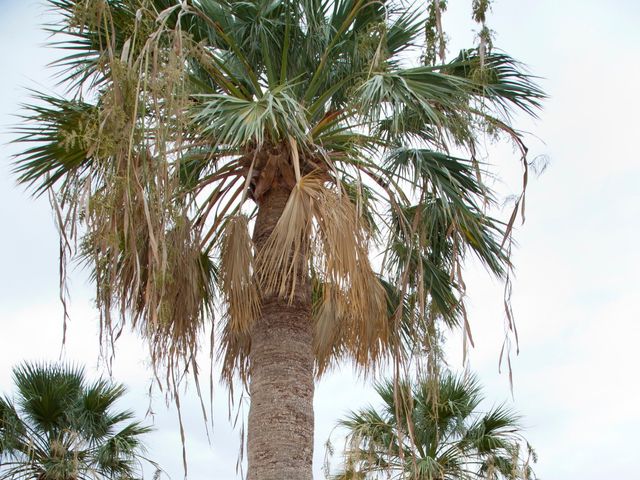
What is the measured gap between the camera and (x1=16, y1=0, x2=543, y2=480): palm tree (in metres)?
6.11

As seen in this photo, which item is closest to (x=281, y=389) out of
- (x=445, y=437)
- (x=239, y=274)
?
(x=239, y=274)

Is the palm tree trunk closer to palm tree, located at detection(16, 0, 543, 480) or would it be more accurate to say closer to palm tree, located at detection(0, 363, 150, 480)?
palm tree, located at detection(16, 0, 543, 480)

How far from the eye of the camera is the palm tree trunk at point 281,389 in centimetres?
663

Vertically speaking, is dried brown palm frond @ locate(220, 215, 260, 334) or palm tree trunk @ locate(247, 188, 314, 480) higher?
dried brown palm frond @ locate(220, 215, 260, 334)

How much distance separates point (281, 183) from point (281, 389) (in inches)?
68.5

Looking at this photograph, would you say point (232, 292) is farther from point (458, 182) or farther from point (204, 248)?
point (458, 182)

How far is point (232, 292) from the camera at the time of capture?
7.03 metres

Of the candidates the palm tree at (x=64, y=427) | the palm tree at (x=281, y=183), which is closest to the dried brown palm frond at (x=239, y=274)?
the palm tree at (x=281, y=183)

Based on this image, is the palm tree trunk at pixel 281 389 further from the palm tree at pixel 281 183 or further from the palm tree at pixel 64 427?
the palm tree at pixel 64 427

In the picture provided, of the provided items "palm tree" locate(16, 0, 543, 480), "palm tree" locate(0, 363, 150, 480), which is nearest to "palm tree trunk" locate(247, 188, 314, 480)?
"palm tree" locate(16, 0, 543, 480)

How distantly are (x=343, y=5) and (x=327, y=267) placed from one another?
2612 mm

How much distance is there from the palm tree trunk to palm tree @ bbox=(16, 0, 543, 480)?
0.01 m

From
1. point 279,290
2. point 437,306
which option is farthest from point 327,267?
point 437,306

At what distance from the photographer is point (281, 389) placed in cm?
684
